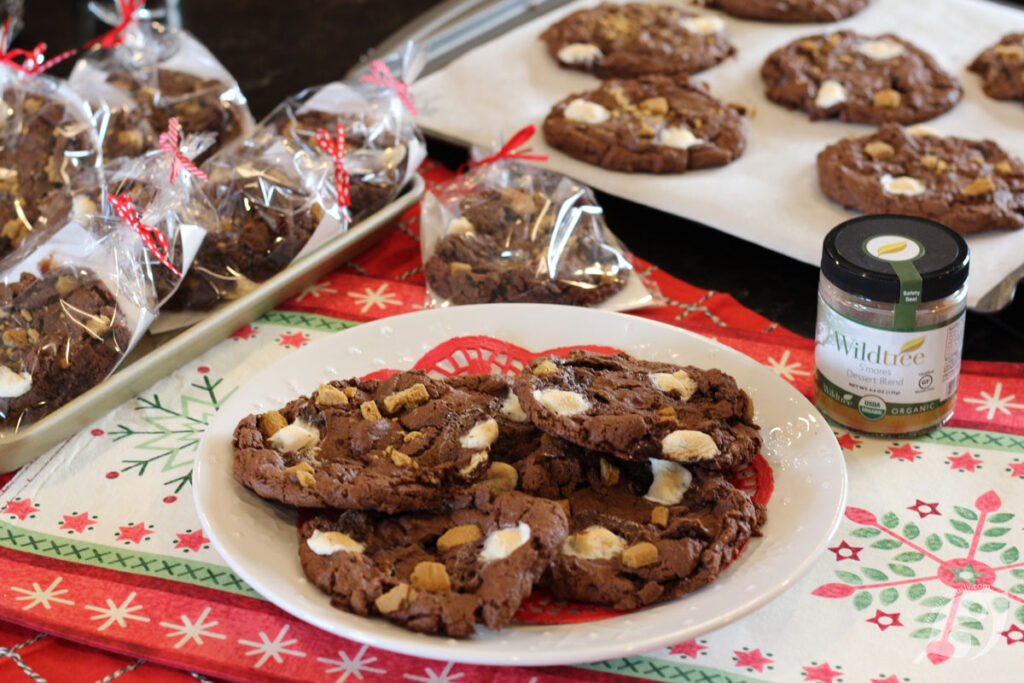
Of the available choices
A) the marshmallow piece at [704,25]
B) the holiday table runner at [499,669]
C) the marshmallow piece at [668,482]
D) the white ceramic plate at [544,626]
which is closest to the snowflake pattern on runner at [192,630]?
the holiday table runner at [499,669]

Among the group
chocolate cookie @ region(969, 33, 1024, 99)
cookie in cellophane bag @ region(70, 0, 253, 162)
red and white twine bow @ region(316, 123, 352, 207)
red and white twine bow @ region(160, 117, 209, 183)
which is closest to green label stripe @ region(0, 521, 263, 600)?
red and white twine bow @ region(160, 117, 209, 183)

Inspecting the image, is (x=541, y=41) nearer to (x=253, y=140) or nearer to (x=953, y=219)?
(x=253, y=140)

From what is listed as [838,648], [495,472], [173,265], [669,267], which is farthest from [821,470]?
[173,265]

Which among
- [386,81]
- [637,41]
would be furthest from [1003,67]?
[386,81]

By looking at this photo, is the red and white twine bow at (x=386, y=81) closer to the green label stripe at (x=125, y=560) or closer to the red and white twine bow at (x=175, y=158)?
the red and white twine bow at (x=175, y=158)

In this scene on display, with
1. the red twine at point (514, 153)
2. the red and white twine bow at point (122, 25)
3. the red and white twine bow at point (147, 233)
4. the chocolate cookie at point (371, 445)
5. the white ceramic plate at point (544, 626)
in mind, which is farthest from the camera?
the red and white twine bow at point (122, 25)

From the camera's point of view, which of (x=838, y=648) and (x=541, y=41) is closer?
(x=838, y=648)

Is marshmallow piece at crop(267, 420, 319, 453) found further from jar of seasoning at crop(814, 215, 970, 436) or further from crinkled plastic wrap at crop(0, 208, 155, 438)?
jar of seasoning at crop(814, 215, 970, 436)

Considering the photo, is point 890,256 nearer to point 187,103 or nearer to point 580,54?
point 580,54
